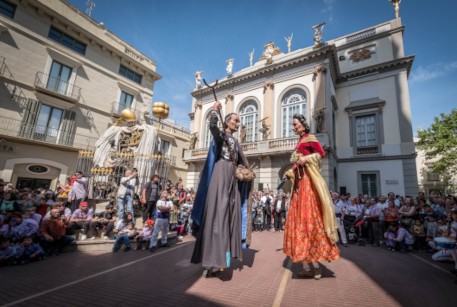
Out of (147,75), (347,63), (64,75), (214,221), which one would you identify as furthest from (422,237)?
(147,75)

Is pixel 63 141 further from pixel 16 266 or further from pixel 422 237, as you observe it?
pixel 422 237

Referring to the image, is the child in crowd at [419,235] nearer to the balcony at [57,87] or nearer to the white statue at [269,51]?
the white statue at [269,51]

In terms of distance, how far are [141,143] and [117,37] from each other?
18.2 meters

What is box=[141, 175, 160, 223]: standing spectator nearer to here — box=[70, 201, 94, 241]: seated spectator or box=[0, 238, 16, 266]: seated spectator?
box=[70, 201, 94, 241]: seated spectator

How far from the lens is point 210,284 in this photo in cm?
306

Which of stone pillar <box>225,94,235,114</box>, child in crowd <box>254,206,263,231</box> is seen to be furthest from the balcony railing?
child in crowd <box>254,206,263,231</box>

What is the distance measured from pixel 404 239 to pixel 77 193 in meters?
10.5

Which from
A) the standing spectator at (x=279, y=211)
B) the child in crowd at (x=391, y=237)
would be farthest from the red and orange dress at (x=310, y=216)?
the standing spectator at (x=279, y=211)

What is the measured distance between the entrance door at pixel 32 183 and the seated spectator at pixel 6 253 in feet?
46.4

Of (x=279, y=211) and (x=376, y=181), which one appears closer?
(x=279, y=211)

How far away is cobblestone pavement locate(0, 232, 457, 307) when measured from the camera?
8.49ft

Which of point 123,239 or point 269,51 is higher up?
point 269,51

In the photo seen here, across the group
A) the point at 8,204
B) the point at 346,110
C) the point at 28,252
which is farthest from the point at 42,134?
the point at 346,110

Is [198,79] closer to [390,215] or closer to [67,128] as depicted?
[67,128]
